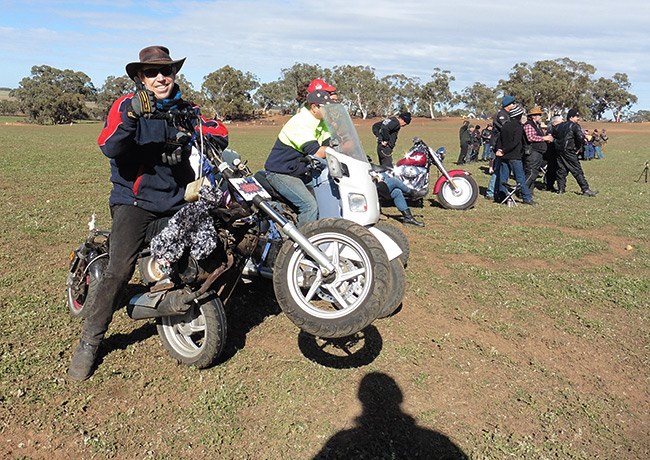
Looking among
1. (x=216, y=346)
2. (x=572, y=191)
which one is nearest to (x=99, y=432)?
(x=216, y=346)

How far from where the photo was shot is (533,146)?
1301cm

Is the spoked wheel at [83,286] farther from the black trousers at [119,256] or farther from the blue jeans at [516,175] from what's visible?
the blue jeans at [516,175]

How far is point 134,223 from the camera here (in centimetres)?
392

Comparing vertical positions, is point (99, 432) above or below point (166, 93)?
below

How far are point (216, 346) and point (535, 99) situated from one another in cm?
9133

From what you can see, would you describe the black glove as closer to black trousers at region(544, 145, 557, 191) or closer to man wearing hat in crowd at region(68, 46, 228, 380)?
man wearing hat in crowd at region(68, 46, 228, 380)

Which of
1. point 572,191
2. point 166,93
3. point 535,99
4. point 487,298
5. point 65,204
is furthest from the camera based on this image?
point 535,99

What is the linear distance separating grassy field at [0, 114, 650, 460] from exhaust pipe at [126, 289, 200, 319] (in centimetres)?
48

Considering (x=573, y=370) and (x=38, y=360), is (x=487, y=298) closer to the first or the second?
(x=573, y=370)

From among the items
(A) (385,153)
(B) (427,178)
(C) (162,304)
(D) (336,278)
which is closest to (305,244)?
(D) (336,278)

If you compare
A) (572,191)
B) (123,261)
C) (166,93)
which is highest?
(166,93)

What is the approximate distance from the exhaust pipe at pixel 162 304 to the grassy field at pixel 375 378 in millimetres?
476

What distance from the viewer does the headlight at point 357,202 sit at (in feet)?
15.7

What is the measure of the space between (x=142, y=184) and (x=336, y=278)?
1688 millimetres
